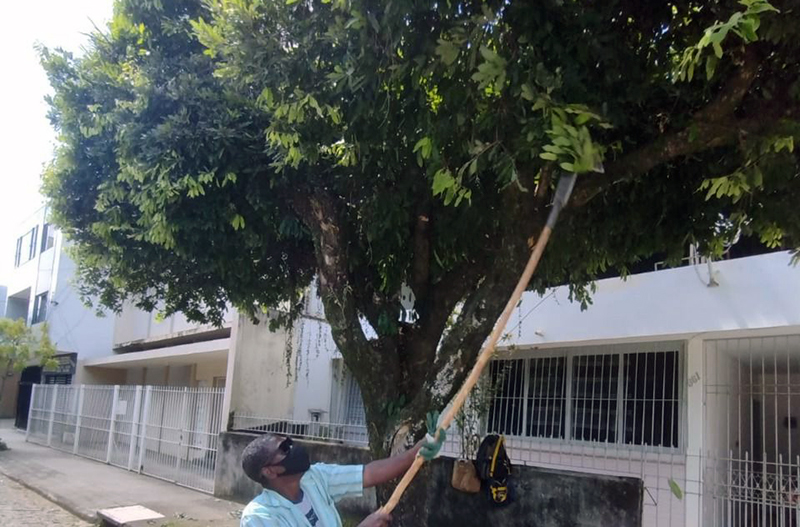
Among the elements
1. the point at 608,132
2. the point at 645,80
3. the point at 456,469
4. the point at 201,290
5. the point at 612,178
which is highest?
the point at 645,80

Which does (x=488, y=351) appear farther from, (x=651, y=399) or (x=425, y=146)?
(x=651, y=399)

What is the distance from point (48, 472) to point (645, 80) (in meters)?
13.9

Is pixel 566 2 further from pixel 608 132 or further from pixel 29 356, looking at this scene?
pixel 29 356

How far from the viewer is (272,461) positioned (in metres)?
3.06

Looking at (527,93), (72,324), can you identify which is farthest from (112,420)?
(527,93)

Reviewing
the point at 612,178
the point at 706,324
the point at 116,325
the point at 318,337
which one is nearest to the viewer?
the point at 612,178

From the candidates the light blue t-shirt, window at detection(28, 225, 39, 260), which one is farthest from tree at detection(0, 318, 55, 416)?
the light blue t-shirt

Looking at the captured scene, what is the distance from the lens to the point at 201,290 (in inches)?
272

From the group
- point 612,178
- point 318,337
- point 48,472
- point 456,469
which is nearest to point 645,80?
point 612,178

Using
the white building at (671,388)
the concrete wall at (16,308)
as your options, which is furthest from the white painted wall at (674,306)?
the concrete wall at (16,308)

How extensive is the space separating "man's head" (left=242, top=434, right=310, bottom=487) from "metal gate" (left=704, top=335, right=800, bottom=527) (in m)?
5.06

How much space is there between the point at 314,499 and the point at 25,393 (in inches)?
1047

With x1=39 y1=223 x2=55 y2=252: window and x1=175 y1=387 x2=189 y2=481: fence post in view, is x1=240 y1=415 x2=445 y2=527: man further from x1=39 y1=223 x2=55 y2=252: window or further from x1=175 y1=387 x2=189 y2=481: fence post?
x1=39 y1=223 x2=55 y2=252: window

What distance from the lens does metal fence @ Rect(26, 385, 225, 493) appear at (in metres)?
12.0
